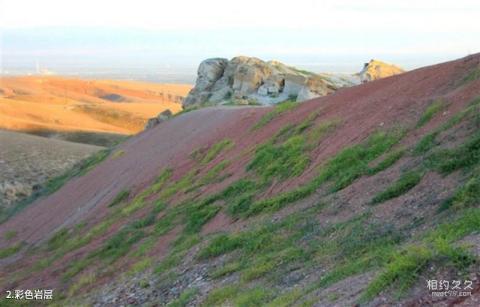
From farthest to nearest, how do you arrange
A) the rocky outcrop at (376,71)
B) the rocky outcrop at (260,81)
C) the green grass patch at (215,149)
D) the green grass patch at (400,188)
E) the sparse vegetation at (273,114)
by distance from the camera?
the rocky outcrop at (376,71)
the rocky outcrop at (260,81)
the sparse vegetation at (273,114)
the green grass patch at (215,149)
the green grass patch at (400,188)

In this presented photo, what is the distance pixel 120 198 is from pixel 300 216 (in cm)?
1139

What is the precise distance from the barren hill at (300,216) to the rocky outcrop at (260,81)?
1235 cm

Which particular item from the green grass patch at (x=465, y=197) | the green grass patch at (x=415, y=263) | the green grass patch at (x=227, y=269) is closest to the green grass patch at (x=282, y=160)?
the green grass patch at (x=227, y=269)

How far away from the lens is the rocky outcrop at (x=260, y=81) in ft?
119

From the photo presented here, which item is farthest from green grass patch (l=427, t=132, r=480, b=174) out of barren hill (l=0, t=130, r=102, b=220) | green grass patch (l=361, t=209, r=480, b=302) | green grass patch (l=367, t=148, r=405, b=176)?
Result: barren hill (l=0, t=130, r=102, b=220)

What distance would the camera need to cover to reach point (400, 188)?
1041 cm

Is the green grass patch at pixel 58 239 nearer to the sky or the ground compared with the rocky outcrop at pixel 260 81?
nearer to the ground

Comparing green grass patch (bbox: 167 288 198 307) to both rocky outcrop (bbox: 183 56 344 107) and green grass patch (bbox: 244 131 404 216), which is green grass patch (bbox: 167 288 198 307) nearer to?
green grass patch (bbox: 244 131 404 216)

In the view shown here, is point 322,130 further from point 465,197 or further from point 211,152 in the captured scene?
point 465,197

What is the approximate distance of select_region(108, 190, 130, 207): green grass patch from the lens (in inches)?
857

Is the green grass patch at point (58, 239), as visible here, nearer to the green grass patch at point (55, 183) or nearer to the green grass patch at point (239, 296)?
the green grass patch at point (55, 183)

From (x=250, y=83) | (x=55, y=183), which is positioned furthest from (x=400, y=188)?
(x=250, y=83)

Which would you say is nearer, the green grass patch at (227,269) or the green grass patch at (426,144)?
the green grass patch at (227,269)

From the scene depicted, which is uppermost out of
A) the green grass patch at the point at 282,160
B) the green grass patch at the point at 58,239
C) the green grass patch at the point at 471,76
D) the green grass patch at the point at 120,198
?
the green grass patch at the point at 471,76
